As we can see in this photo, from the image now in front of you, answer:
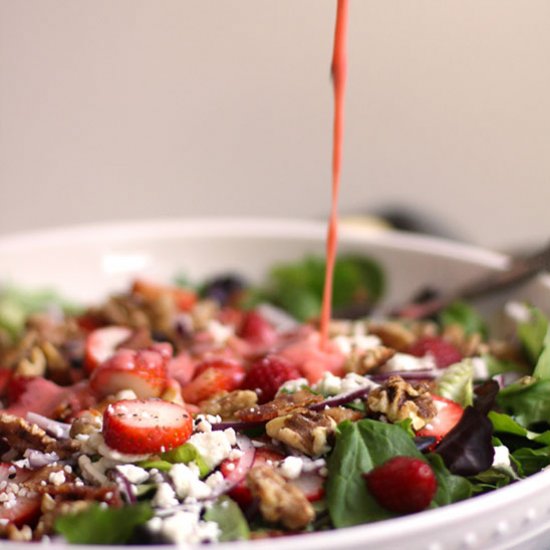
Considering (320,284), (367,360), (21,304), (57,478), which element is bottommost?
(21,304)

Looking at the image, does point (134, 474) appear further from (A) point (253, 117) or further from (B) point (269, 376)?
(A) point (253, 117)

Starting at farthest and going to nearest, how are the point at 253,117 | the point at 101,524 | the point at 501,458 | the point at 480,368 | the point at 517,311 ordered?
the point at 253,117
the point at 517,311
the point at 480,368
the point at 501,458
the point at 101,524

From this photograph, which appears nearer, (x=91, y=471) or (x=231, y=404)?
(x=91, y=471)

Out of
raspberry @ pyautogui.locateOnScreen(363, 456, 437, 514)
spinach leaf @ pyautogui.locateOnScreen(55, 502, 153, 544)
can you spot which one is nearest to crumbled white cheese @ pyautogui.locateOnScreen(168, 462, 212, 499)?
spinach leaf @ pyautogui.locateOnScreen(55, 502, 153, 544)

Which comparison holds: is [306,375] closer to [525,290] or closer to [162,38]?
[525,290]

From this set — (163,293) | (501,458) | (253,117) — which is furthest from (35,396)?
(253,117)

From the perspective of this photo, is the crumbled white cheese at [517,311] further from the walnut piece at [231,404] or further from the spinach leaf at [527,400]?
the walnut piece at [231,404]

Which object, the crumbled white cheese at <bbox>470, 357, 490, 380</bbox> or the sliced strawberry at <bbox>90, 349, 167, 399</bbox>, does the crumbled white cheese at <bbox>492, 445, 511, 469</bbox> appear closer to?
the crumbled white cheese at <bbox>470, 357, 490, 380</bbox>

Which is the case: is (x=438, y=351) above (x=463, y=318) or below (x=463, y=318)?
above
